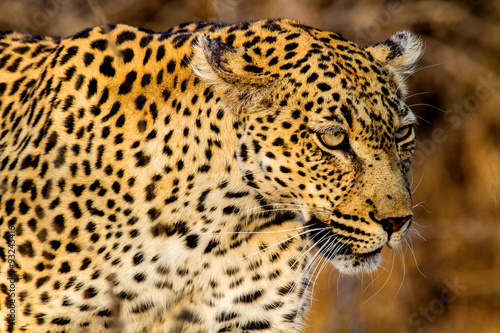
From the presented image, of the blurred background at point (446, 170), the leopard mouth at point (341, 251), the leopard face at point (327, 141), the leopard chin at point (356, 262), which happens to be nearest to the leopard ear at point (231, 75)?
the leopard face at point (327, 141)

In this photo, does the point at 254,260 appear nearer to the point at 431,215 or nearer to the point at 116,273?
the point at 116,273

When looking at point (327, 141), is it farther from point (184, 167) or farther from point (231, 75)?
point (184, 167)

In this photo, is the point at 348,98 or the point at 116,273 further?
the point at 116,273

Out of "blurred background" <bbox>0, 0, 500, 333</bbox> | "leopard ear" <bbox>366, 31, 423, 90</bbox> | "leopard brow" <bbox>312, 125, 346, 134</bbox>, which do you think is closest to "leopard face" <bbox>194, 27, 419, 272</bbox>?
"leopard brow" <bbox>312, 125, 346, 134</bbox>

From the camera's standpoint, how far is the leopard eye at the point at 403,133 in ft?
15.4

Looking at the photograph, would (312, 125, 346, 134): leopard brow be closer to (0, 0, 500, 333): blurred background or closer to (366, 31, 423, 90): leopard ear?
(366, 31, 423, 90): leopard ear

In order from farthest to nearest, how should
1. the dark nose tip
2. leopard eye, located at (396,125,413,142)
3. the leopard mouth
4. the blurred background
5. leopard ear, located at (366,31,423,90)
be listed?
the blurred background < leopard ear, located at (366,31,423,90) < leopard eye, located at (396,125,413,142) < the leopard mouth < the dark nose tip

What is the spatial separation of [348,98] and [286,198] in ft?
2.69

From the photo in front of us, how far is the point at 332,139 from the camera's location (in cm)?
436

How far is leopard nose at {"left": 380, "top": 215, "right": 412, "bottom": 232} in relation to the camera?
4281mm

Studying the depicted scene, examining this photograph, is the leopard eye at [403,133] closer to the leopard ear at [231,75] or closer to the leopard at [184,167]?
the leopard at [184,167]

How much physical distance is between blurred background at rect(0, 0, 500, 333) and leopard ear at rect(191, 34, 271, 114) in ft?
15.4

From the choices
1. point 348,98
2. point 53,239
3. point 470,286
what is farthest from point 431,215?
point 53,239

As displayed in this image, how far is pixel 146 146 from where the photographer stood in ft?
15.3
